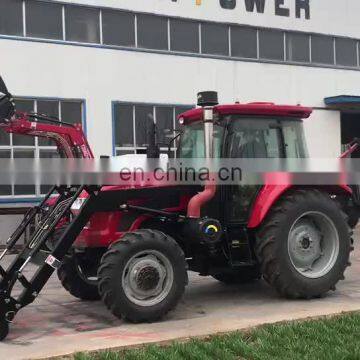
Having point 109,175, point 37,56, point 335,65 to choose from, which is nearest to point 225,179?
point 109,175

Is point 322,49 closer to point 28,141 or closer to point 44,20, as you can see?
point 44,20

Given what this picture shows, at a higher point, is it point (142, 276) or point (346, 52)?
point (346, 52)

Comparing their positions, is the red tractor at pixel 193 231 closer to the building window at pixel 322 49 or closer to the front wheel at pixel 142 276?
the front wheel at pixel 142 276

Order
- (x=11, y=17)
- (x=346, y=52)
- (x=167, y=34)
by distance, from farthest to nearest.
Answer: (x=346, y=52)
(x=167, y=34)
(x=11, y=17)

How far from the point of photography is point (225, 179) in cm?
716

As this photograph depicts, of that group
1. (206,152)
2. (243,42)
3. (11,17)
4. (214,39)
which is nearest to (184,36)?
(214,39)

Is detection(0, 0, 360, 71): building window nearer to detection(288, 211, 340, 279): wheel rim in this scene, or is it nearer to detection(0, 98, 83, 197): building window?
detection(0, 98, 83, 197): building window

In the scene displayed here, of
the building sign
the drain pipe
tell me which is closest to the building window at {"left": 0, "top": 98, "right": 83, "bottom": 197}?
the building sign

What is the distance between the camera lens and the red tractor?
623 cm

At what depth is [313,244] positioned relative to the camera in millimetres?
7590

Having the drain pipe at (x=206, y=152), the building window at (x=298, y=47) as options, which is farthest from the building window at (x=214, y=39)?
the drain pipe at (x=206, y=152)

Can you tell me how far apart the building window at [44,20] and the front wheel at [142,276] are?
1057 cm

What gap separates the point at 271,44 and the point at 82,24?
251 inches

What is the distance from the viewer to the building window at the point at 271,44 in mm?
19250
